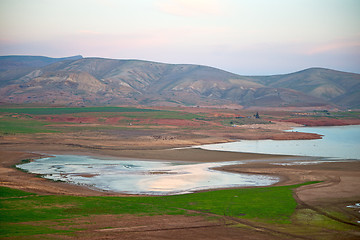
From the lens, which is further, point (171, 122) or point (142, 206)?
point (171, 122)

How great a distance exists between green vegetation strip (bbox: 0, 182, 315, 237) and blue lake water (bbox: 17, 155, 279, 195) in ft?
16.8

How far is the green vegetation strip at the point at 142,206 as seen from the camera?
2309 cm

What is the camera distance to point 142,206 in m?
26.2

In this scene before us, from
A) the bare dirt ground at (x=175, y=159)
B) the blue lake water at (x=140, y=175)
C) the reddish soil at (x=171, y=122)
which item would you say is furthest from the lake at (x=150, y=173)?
the reddish soil at (x=171, y=122)

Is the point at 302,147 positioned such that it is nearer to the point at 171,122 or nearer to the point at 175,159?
the point at 175,159

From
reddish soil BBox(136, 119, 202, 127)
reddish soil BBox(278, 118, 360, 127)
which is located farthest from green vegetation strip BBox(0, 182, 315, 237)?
reddish soil BBox(278, 118, 360, 127)

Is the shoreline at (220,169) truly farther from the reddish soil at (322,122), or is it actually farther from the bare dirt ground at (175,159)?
the reddish soil at (322,122)

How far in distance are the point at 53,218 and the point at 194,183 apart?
56.1 ft

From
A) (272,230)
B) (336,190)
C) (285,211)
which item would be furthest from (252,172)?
(272,230)

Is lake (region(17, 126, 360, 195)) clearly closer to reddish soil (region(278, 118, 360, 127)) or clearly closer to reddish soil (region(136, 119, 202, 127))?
reddish soil (region(136, 119, 202, 127))

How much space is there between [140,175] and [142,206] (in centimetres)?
1496

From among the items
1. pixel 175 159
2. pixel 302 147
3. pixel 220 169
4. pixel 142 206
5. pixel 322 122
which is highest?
pixel 322 122

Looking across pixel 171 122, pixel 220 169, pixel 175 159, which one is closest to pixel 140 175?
pixel 220 169

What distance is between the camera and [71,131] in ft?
276
